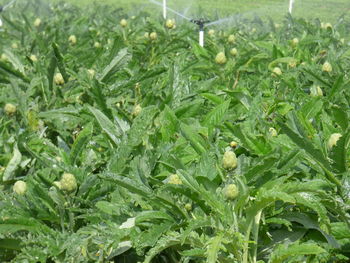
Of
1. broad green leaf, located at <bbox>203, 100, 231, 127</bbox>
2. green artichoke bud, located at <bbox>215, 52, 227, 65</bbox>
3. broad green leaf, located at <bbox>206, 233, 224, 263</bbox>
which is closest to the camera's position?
broad green leaf, located at <bbox>206, 233, 224, 263</bbox>

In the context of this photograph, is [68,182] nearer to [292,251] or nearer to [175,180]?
[175,180]

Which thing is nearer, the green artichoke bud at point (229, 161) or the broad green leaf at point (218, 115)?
the green artichoke bud at point (229, 161)

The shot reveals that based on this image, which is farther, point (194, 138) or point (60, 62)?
point (60, 62)

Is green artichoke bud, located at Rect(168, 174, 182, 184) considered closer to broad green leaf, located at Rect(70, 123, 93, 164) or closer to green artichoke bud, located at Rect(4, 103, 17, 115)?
broad green leaf, located at Rect(70, 123, 93, 164)

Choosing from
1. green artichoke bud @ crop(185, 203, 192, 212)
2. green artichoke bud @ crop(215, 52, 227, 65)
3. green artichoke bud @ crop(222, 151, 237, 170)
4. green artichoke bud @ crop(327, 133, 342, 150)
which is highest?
green artichoke bud @ crop(222, 151, 237, 170)

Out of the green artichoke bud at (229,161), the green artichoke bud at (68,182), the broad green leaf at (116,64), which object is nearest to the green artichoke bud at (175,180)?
the green artichoke bud at (229,161)

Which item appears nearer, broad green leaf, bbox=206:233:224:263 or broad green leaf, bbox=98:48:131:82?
broad green leaf, bbox=206:233:224:263

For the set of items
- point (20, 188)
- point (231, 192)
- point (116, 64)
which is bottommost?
point (20, 188)

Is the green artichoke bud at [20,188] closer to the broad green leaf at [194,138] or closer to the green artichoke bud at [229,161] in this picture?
the broad green leaf at [194,138]

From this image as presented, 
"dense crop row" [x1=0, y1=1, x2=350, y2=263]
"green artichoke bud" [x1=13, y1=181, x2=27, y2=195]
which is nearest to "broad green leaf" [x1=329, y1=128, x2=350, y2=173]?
"dense crop row" [x1=0, y1=1, x2=350, y2=263]

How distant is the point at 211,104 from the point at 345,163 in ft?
2.92

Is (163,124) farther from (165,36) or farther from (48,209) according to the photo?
(165,36)

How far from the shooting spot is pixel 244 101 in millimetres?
2215

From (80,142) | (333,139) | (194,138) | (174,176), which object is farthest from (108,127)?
(333,139)
